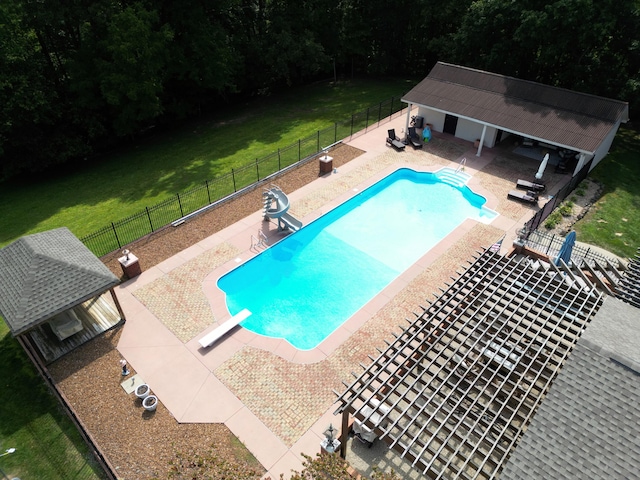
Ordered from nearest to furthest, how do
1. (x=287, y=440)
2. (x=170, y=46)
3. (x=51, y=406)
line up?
(x=287, y=440)
(x=51, y=406)
(x=170, y=46)

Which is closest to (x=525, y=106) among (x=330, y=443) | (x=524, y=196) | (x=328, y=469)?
(x=524, y=196)

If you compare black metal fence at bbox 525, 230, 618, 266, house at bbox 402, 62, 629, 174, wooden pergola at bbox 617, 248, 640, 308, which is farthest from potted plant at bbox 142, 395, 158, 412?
house at bbox 402, 62, 629, 174

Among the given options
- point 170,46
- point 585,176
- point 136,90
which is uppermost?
point 170,46

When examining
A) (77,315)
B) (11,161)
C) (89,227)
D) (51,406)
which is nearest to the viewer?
(51,406)

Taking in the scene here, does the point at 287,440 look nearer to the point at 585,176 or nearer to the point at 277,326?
the point at 277,326

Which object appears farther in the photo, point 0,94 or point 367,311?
point 0,94

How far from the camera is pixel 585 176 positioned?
25.4 metres

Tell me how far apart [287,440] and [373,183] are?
1656 centimetres

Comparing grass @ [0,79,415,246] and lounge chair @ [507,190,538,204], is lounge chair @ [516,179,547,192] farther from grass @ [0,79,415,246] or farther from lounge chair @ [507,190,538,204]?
grass @ [0,79,415,246]

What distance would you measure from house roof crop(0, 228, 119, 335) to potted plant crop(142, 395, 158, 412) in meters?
4.14

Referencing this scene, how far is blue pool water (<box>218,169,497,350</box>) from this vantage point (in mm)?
17719

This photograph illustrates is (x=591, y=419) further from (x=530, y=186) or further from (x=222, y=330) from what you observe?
(x=530, y=186)

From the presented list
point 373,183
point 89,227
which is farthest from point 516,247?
point 89,227

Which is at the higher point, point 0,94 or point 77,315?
point 0,94
